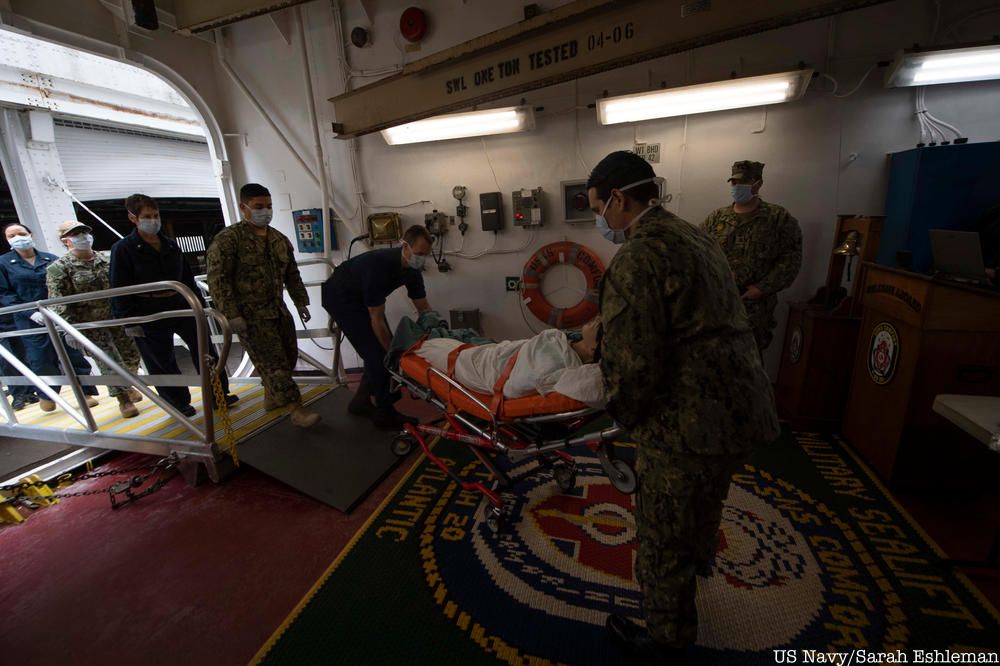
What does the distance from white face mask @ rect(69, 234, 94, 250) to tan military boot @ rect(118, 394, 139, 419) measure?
1360 mm

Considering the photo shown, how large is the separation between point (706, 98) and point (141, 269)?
446 cm

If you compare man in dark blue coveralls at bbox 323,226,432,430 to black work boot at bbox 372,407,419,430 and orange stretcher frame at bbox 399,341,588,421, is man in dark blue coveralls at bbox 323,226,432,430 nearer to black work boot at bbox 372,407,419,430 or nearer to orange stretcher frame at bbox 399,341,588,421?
black work boot at bbox 372,407,419,430

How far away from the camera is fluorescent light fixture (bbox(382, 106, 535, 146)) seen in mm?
3586

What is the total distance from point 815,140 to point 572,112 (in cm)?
197

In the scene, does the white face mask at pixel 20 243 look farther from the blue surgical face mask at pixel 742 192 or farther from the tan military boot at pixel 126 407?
the blue surgical face mask at pixel 742 192

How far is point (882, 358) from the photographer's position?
2504 millimetres

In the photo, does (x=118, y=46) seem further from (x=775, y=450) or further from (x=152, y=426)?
(x=775, y=450)

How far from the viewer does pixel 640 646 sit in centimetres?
149

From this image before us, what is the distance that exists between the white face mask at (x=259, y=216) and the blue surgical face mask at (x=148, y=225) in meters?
0.71

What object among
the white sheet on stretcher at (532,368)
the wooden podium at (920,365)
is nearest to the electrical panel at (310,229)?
the white sheet on stretcher at (532,368)

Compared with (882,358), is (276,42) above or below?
above

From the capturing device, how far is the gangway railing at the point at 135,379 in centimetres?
245

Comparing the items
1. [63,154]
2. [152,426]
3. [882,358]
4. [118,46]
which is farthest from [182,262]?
[882,358]

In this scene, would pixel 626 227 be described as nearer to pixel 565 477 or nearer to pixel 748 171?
pixel 565 477
